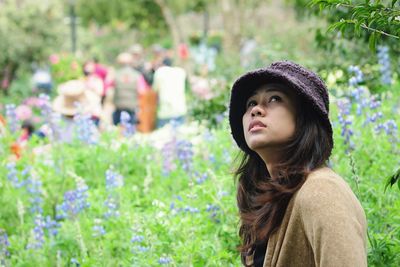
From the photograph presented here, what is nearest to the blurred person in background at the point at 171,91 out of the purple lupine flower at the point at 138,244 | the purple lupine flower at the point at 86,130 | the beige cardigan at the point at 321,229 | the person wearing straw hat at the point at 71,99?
the person wearing straw hat at the point at 71,99

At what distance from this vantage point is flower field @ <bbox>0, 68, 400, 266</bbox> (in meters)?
4.03

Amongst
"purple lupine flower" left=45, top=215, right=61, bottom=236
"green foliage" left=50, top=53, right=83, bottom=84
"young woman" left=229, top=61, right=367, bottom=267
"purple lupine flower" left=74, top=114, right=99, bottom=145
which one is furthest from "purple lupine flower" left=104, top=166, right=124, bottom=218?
"green foliage" left=50, top=53, right=83, bottom=84

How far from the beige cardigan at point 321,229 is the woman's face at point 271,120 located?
0.59 feet

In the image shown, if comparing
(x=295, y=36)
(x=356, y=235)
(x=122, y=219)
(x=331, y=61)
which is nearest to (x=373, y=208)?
(x=122, y=219)

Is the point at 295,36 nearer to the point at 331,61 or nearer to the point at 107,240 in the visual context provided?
the point at 331,61

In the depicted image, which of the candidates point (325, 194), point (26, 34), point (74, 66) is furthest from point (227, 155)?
point (26, 34)

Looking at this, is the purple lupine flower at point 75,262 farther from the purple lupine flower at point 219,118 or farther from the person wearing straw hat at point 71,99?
the person wearing straw hat at point 71,99

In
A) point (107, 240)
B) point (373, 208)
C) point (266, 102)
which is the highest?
point (266, 102)

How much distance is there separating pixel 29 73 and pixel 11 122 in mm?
12648

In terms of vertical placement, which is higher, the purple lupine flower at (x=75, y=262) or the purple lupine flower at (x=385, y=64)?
the purple lupine flower at (x=385, y=64)

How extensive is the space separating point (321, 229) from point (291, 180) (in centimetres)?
32

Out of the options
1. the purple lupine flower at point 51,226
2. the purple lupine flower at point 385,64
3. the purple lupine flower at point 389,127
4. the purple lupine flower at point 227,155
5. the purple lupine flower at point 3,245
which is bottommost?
the purple lupine flower at point 3,245

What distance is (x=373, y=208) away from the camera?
399 cm

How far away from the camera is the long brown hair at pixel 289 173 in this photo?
2547 millimetres
